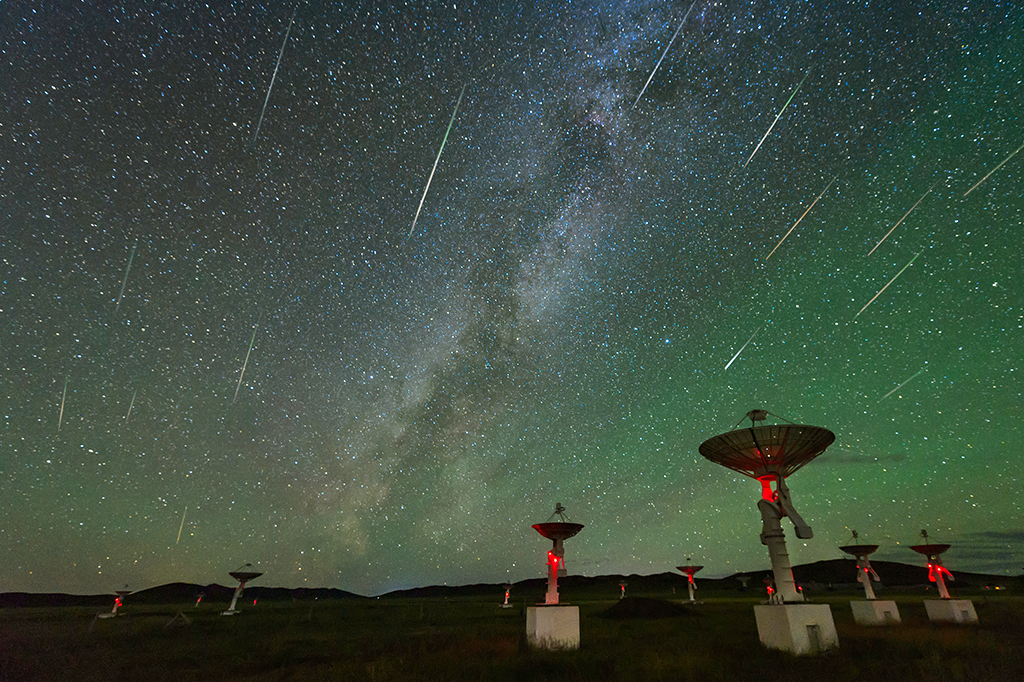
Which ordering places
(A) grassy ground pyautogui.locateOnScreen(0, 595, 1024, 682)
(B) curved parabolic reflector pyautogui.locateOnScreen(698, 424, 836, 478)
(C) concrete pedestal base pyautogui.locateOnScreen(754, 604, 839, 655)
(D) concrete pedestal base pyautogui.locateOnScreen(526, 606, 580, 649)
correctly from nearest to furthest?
(A) grassy ground pyautogui.locateOnScreen(0, 595, 1024, 682) → (C) concrete pedestal base pyautogui.locateOnScreen(754, 604, 839, 655) → (D) concrete pedestal base pyautogui.locateOnScreen(526, 606, 580, 649) → (B) curved parabolic reflector pyautogui.locateOnScreen(698, 424, 836, 478)

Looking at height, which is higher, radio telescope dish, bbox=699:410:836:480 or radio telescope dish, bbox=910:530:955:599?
radio telescope dish, bbox=699:410:836:480

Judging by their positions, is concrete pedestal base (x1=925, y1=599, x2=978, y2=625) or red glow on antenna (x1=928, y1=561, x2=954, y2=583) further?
red glow on antenna (x1=928, y1=561, x2=954, y2=583)

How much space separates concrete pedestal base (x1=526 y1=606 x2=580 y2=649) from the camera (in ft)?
69.6

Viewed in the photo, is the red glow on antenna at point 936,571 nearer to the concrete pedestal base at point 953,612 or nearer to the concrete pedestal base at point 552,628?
the concrete pedestal base at point 953,612

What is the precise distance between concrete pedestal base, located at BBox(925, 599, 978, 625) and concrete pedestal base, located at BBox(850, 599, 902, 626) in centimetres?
247

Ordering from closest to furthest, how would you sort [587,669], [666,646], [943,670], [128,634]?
[943,670], [587,669], [666,646], [128,634]

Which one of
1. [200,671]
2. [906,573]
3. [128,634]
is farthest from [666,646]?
[906,573]

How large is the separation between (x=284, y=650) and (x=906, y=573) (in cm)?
25213

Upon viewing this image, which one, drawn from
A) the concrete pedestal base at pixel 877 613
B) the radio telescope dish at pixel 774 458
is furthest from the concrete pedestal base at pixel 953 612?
the radio telescope dish at pixel 774 458

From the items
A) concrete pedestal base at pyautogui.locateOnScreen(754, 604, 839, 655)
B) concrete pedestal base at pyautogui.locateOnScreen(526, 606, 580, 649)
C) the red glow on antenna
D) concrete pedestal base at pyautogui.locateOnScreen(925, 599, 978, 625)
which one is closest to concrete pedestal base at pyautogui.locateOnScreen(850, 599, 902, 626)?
concrete pedestal base at pyautogui.locateOnScreen(925, 599, 978, 625)

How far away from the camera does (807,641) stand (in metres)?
19.0

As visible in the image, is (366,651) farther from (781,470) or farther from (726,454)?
(781,470)

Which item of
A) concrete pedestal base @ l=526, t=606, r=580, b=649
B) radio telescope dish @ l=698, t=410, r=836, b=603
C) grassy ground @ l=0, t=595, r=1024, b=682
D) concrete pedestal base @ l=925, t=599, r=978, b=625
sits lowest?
grassy ground @ l=0, t=595, r=1024, b=682

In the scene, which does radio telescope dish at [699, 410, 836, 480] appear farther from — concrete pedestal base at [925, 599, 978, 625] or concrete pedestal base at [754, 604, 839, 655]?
concrete pedestal base at [925, 599, 978, 625]
